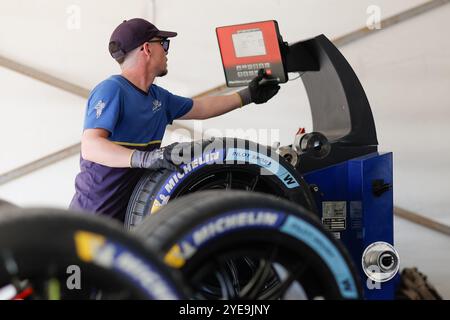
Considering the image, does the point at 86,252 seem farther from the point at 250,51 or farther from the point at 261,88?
the point at 261,88

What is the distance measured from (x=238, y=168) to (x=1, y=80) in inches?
130

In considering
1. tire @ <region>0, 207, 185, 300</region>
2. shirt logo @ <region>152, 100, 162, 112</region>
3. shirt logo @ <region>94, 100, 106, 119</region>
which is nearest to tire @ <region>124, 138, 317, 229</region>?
A: shirt logo @ <region>94, 100, 106, 119</region>

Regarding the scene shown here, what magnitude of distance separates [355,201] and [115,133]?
3.12 feet

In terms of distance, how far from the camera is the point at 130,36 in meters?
3.02

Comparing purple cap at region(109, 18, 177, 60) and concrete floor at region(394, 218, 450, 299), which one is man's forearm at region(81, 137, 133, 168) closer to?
purple cap at region(109, 18, 177, 60)

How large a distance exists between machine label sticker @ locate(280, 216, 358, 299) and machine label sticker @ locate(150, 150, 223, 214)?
1116mm

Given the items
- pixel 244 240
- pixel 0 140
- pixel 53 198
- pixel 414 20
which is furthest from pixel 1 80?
pixel 244 240

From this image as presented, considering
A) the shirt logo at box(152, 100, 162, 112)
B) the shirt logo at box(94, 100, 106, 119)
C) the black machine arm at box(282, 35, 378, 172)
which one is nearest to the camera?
the shirt logo at box(94, 100, 106, 119)

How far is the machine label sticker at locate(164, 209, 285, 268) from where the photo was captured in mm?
1316

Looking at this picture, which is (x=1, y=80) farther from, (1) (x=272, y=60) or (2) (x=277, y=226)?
(2) (x=277, y=226)

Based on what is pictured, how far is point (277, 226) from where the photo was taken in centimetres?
138

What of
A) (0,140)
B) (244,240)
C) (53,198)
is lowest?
(53,198)

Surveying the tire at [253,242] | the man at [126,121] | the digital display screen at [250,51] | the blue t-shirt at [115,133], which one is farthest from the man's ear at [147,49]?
the tire at [253,242]

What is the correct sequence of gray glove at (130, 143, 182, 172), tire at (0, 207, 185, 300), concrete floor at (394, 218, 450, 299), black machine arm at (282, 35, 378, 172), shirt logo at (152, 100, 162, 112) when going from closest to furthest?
1. tire at (0, 207, 185, 300)
2. gray glove at (130, 143, 182, 172)
3. black machine arm at (282, 35, 378, 172)
4. shirt logo at (152, 100, 162, 112)
5. concrete floor at (394, 218, 450, 299)
